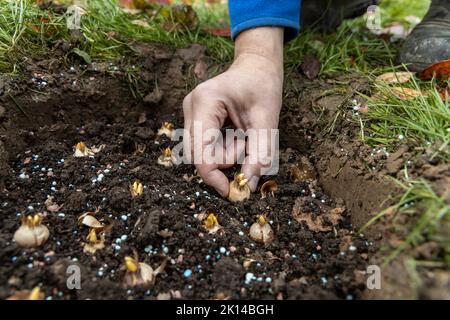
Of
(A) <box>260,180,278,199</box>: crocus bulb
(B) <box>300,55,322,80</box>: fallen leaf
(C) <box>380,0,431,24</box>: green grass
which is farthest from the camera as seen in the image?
(C) <box>380,0,431,24</box>: green grass

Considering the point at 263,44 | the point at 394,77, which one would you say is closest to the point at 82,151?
the point at 263,44

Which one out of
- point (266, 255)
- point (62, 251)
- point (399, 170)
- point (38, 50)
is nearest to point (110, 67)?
point (38, 50)

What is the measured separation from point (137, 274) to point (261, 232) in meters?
0.49

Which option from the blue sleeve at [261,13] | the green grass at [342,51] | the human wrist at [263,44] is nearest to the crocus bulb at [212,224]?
the human wrist at [263,44]

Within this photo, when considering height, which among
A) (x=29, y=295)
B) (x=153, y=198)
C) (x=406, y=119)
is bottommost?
(x=29, y=295)

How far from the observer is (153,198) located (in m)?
1.61

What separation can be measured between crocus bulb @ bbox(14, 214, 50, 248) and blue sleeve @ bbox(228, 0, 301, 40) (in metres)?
1.28

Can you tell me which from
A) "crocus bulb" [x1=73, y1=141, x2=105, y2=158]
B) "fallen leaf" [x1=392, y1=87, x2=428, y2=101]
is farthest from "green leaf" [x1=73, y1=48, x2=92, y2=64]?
"fallen leaf" [x1=392, y1=87, x2=428, y2=101]

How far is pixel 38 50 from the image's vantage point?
209cm

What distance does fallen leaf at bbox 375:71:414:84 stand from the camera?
2016 mm

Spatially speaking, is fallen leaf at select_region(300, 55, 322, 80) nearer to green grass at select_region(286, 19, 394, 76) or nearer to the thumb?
green grass at select_region(286, 19, 394, 76)

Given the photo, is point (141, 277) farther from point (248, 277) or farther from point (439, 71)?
point (439, 71)

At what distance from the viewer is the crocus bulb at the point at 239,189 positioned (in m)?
1.67
